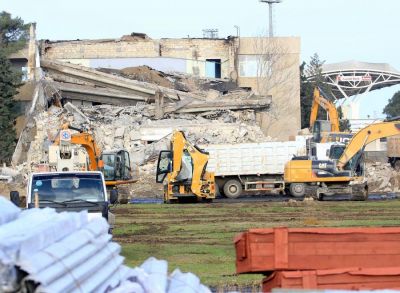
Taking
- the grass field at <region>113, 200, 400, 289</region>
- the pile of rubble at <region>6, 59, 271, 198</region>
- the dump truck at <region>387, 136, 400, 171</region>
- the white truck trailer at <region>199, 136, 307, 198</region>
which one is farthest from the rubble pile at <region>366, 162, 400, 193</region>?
the grass field at <region>113, 200, 400, 289</region>

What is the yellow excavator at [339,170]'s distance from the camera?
156 ft

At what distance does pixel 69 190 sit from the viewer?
22422mm

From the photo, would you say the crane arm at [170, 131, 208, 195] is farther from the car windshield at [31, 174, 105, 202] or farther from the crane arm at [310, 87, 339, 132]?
the car windshield at [31, 174, 105, 202]

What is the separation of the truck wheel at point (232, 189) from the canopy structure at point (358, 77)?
5812 cm

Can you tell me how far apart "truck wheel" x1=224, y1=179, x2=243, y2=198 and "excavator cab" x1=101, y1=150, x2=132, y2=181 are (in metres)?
5.82

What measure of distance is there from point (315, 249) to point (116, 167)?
129ft

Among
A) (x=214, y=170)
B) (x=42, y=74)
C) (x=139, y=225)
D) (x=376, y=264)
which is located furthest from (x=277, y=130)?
(x=376, y=264)

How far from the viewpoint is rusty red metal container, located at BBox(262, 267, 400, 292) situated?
9406mm

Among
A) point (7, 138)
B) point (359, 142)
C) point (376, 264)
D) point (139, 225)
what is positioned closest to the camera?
point (376, 264)

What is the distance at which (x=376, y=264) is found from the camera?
1020 centimetres

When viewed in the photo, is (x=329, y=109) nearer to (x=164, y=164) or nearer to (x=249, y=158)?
(x=249, y=158)

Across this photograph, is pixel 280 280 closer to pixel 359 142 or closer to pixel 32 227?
pixel 32 227

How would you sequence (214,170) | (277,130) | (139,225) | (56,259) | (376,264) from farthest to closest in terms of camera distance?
1. (277,130)
2. (214,170)
3. (139,225)
4. (376,264)
5. (56,259)

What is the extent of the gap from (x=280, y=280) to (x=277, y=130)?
76.3 meters
